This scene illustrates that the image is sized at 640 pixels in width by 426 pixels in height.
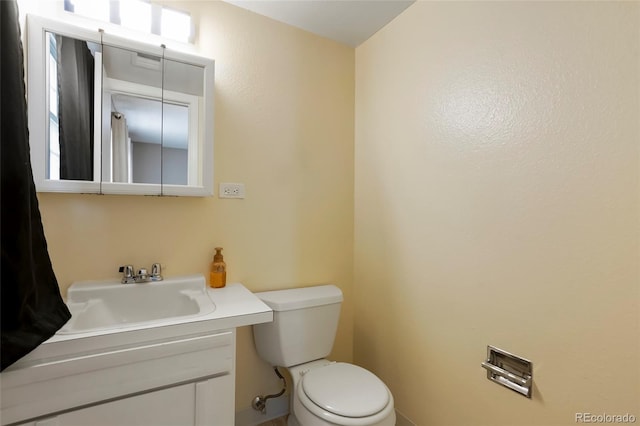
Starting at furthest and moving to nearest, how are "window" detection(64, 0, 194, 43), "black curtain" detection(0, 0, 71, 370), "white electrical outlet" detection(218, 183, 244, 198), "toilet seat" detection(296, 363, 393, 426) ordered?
"white electrical outlet" detection(218, 183, 244, 198), "window" detection(64, 0, 194, 43), "toilet seat" detection(296, 363, 393, 426), "black curtain" detection(0, 0, 71, 370)

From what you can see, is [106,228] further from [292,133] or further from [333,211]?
[333,211]

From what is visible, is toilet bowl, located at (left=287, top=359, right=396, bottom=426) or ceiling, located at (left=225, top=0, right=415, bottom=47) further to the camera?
ceiling, located at (left=225, top=0, right=415, bottom=47)

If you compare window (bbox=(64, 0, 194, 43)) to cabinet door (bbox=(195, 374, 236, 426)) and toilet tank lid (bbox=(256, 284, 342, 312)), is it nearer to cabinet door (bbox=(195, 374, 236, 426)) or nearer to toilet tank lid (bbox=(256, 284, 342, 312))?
toilet tank lid (bbox=(256, 284, 342, 312))

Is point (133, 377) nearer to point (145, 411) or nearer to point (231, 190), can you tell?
point (145, 411)

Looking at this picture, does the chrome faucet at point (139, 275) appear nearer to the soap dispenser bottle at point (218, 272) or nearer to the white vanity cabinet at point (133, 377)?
the soap dispenser bottle at point (218, 272)

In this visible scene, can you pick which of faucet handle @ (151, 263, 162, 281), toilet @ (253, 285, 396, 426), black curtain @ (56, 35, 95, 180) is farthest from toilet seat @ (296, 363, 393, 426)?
black curtain @ (56, 35, 95, 180)

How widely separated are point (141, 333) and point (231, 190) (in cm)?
79

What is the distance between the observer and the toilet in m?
1.15

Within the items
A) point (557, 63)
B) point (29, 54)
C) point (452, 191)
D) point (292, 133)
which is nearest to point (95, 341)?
point (29, 54)

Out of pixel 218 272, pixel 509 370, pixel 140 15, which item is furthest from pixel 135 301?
pixel 509 370

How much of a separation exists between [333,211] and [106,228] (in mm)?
1148

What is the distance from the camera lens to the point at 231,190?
5.03ft

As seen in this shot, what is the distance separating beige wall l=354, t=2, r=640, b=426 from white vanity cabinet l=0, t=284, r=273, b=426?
0.83m

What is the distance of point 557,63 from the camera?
0.98 m
